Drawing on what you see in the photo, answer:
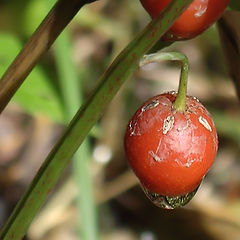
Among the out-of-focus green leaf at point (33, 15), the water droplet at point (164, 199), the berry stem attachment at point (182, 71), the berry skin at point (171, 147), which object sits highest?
the berry stem attachment at point (182, 71)

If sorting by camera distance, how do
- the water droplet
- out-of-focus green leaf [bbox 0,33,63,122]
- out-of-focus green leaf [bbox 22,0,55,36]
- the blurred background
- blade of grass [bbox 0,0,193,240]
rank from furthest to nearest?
the blurred background
out-of-focus green leaf [bbox 22,0,55,36]
out-of-focus green leaf [bbox 0,33,63,122]
the water droplet
blade of grass [bbox 0,0,193,240]

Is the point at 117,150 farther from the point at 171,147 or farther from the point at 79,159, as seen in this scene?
the point at 171,147

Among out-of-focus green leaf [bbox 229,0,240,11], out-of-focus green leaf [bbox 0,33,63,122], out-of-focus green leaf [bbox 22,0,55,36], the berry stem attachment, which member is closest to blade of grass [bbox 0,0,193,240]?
the berry stem attachment

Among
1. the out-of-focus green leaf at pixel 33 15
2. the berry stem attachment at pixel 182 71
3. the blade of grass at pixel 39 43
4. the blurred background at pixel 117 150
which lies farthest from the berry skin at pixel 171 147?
the blurred background at pixel 117 150

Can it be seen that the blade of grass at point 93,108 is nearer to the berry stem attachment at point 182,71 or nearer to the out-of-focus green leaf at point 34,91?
the berry stem attachment at point 182,71

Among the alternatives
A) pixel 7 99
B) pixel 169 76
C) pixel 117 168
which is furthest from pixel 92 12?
pixel 7 99

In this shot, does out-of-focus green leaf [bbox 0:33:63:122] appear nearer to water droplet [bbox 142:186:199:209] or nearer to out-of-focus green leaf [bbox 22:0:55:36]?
out-of-focus green leaf [bbox 22:0:55:36]

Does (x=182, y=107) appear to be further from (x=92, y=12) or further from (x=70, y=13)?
(x=92, y=12)
